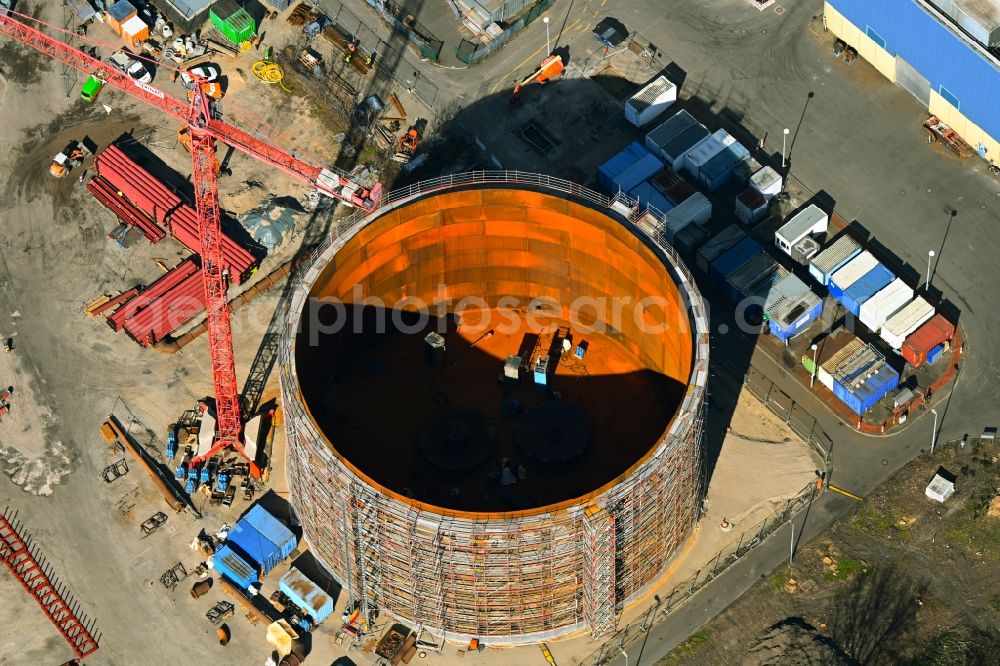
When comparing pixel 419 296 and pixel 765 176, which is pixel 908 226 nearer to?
pixel 765 176

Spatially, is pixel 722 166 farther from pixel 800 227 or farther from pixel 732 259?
pixel 732 259

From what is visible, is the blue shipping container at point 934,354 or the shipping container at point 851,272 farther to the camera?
the shipping container at point 851,272

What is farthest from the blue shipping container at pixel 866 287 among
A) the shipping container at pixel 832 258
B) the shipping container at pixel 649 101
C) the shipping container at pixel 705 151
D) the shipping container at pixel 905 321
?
the shipping container at pixel 649 101

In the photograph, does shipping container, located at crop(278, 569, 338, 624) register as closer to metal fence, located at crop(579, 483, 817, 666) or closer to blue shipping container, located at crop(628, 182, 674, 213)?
metal fence, located at crop(579, 483, 817, 666)

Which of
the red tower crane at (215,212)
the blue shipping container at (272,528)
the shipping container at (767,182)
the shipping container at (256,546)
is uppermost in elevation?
the shipping container at (767,182)

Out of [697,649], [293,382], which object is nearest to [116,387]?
[293,382]

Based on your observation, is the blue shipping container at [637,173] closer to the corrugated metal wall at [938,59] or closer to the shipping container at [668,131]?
the shipping container at [668,131]

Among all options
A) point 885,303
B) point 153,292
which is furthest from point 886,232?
point 153,292
